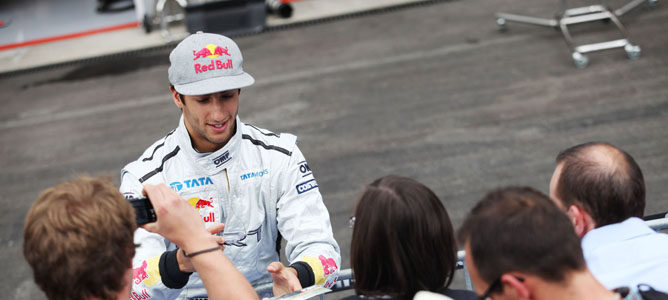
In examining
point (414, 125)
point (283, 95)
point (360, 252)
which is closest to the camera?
point (360, 252)

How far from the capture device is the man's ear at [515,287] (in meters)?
2.05

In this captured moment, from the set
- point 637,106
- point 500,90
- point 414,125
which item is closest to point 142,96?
point 414,125

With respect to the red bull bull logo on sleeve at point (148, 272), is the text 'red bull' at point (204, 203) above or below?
above

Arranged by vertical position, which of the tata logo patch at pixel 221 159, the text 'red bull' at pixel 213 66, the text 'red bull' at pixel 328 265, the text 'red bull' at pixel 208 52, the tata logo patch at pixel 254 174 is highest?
the text 'red bull' at pixel 208 52

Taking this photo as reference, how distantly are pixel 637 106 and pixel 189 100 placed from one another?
5.80 m

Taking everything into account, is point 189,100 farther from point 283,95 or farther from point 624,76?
point 624,76

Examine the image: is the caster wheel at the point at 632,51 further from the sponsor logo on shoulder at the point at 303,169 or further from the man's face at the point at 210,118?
the man's face at the point at 210,118

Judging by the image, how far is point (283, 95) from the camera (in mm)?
9141

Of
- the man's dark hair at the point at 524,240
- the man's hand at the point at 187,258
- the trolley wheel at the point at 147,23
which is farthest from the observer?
the trolley wheel at the point at 147,23

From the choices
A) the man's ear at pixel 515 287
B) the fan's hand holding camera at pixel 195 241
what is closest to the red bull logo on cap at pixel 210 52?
the fan's hand holding camera at pixel 195 241

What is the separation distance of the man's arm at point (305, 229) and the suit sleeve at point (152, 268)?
0.45 m

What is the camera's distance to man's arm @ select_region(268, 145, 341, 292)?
119 inches

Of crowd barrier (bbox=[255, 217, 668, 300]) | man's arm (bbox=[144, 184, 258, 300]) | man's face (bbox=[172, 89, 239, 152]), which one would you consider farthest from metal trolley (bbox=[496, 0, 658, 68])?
man's arm (bbox=[144, 184, 258, 300])

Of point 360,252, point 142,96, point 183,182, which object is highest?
point 360,252
